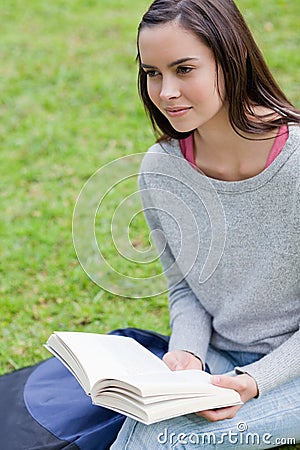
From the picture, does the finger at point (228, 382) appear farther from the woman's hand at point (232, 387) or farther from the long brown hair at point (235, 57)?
the long brown hair at point (235, 57)

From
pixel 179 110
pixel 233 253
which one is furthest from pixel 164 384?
pixel 179 110

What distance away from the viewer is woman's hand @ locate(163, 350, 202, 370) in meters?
2.06

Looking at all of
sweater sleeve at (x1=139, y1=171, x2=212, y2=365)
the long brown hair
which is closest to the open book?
sweater sleeve at (x1=139, y1=171, x2=212, y2=365)

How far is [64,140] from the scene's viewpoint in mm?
3977

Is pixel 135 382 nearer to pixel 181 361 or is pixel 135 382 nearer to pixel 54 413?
pixel 181 361

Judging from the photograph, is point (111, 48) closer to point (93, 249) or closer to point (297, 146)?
point (93, 249)

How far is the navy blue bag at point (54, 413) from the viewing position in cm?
207

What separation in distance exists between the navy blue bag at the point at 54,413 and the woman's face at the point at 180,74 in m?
0.75

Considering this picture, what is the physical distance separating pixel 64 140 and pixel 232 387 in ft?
7.53

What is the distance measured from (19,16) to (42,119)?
1497mm

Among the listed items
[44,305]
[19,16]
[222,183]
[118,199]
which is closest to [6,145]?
[118,199]

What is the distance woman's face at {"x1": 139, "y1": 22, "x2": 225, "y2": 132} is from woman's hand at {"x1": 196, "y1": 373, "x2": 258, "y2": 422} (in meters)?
0.59

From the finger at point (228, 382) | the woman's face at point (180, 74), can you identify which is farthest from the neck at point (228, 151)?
the finger at point (228, 382)

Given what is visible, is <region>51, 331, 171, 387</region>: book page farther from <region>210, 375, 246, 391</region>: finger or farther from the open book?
<region>210, 375, 246, 391</region>: finger
